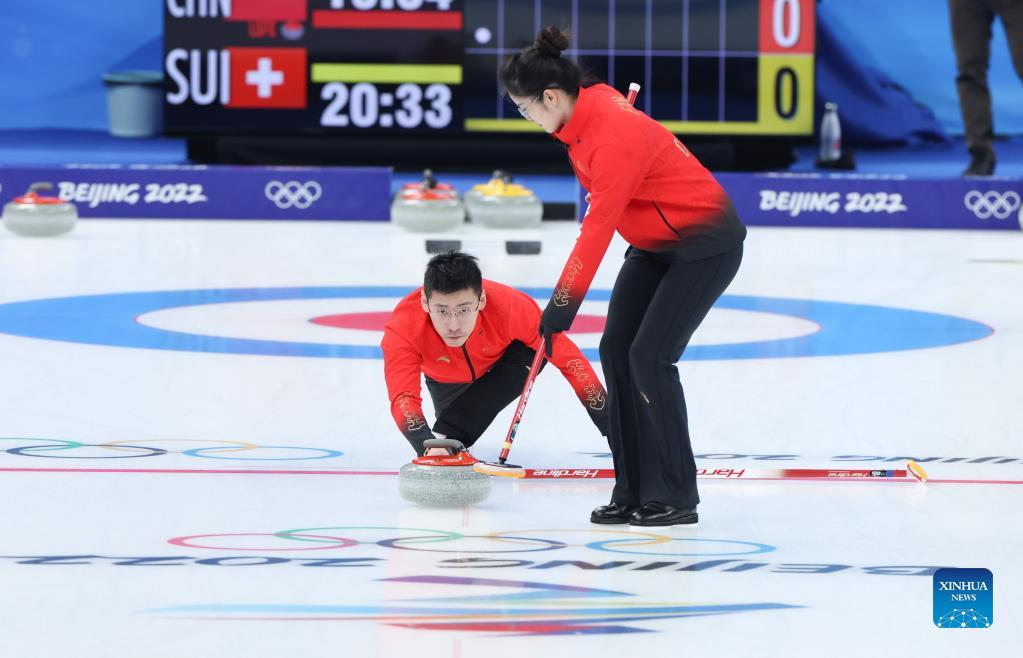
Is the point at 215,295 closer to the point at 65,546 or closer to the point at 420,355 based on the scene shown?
the point at 420,355

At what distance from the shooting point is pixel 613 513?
408 cm

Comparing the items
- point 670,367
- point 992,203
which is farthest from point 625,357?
point 992,203

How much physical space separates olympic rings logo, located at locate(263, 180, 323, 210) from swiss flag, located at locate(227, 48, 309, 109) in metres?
1.62

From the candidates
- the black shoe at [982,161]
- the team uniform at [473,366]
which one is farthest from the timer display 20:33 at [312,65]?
the team uniform at [473,366]

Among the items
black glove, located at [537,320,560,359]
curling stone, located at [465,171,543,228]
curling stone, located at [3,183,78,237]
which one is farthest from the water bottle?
A: black glove, located at [537,320,560,359]

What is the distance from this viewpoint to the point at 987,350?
281 inches

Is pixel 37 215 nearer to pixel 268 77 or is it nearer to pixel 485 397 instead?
pixel 268 77

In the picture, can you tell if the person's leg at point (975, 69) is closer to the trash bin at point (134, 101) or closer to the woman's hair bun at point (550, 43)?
the trash bin at point (134, 101)

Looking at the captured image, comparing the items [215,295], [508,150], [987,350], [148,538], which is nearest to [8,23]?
[508,150]

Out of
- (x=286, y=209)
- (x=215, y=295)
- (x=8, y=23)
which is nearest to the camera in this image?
(x=215, y=295)

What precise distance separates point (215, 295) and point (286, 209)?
18.1ft

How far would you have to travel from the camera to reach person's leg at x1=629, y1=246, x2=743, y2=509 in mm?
3969

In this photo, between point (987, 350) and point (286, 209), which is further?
point (286, 209)

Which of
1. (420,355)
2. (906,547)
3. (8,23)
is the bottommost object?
(906,547)
